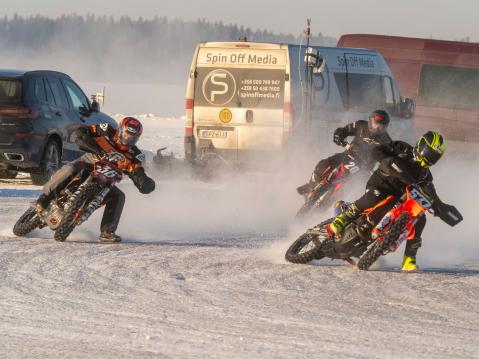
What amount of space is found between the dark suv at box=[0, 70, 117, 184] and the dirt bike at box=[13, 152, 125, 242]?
17.6ft

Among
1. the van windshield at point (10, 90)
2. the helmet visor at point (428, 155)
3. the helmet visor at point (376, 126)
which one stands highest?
the helmet visor at point (428, 155)

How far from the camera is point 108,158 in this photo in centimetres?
A: 1208

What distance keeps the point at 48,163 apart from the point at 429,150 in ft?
29.1

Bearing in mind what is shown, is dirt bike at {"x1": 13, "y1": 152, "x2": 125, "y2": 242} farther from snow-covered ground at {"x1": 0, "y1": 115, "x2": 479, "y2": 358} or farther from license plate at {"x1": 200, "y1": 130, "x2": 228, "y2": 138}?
license plate at {"x1": 200, "y1": 130, "x2": 228, "y2": 138}

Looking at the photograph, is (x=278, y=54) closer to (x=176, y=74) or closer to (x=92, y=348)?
(x=92, y=348)

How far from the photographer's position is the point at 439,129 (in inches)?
1017

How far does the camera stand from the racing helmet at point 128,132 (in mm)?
12102

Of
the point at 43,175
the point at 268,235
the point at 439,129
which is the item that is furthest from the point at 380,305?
the point at 439,129

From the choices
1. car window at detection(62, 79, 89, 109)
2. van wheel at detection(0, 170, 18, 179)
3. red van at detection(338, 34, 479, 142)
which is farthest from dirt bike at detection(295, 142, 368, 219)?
red van at detection(338, 34, 479, 142)

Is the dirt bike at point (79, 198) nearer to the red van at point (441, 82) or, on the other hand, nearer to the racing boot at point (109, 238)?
the racing boot at point (109, 238)

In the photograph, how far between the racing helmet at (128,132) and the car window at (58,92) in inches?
273

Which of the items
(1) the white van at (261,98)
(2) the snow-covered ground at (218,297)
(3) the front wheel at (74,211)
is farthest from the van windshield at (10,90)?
(3) the front wheel at (74,211)

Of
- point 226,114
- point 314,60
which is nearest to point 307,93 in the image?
point 314,60

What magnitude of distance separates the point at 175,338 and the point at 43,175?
11.2m
